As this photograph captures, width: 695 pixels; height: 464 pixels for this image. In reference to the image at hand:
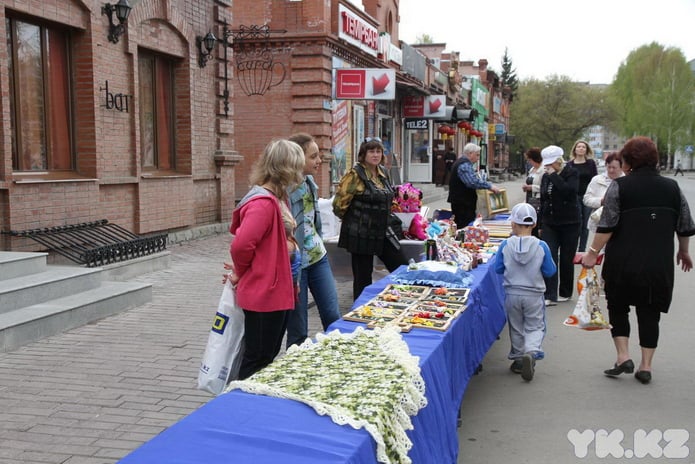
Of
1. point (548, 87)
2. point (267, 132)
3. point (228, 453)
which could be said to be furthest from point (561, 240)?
point (548, 87)

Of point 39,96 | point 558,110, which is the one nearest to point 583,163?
point 39,96

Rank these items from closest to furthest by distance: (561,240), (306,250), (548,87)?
(306,250) < (561,240) < (548,87)

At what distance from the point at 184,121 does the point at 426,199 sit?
1425 centimetres

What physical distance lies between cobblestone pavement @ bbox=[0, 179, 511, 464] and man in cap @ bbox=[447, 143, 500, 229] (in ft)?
6.92

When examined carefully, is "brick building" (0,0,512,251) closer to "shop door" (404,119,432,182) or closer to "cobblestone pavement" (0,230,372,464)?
"cobblestone pavement" (0,230,372,464)

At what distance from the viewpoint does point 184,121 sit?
1314cm

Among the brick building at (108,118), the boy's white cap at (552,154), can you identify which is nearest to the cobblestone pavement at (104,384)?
the brick building at (108,118)

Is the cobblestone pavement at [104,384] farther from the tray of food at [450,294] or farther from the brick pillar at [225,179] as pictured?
the brick pillar at [225,179]

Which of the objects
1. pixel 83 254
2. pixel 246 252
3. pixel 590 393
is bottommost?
pixel 590 393

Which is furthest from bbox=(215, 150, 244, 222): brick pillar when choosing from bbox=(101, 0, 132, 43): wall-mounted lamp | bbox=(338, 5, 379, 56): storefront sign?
bbox=(338, 5, 379, 56): storefront sign

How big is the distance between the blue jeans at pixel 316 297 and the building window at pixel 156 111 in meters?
7.74

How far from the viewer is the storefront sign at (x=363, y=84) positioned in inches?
738

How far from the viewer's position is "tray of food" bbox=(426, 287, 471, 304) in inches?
189

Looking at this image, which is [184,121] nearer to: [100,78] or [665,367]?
[100,78]
